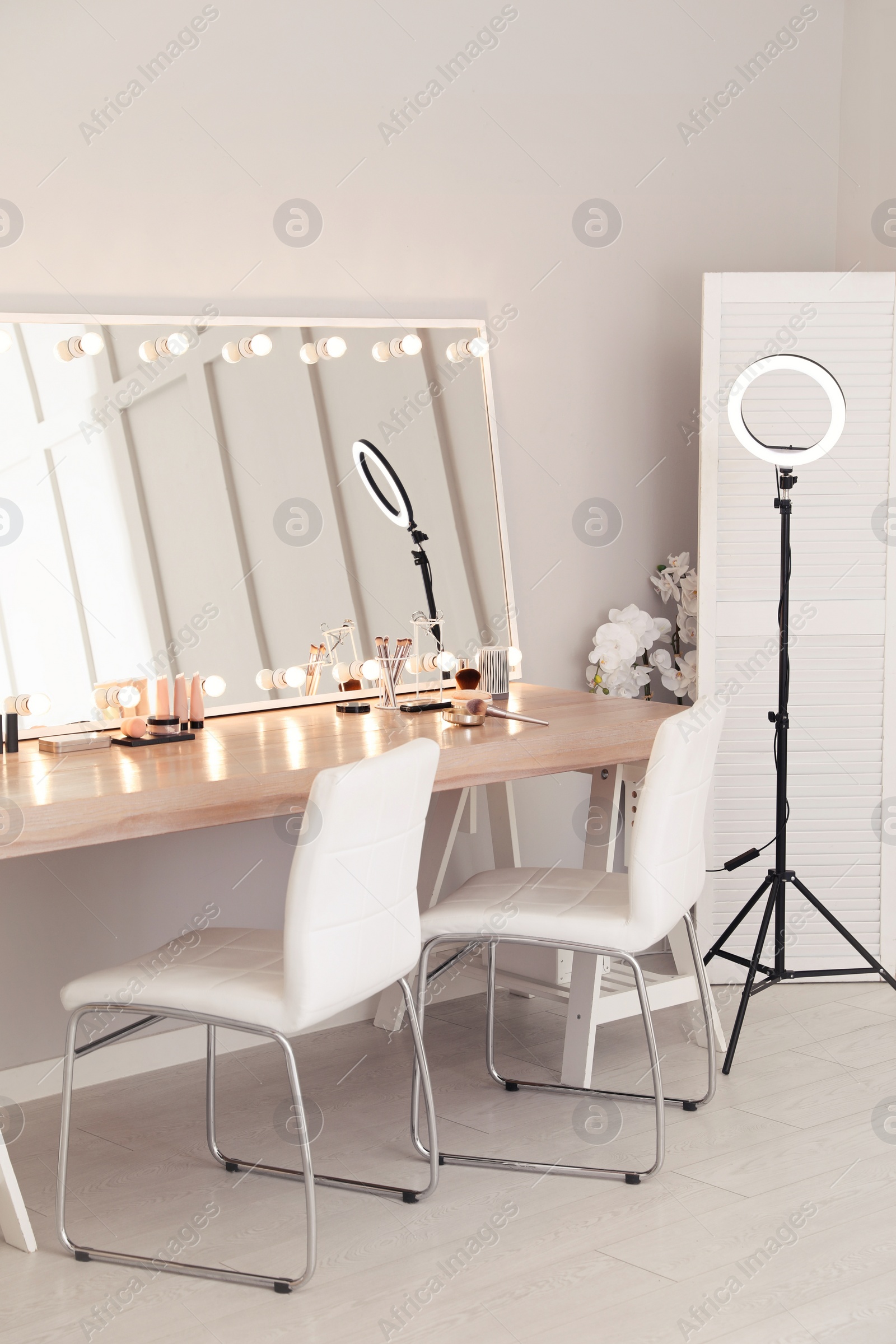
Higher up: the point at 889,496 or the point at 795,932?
the point at 889,496

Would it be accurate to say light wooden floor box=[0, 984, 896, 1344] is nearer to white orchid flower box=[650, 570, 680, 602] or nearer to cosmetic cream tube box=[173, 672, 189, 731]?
cosmetic cream tube box=[173, 672, 189, 731]

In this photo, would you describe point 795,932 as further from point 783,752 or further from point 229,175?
point 229,175

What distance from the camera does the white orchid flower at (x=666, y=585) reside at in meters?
3.71

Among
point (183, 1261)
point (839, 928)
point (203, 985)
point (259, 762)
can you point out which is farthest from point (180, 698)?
point (839, 928)

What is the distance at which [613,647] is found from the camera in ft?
11.7

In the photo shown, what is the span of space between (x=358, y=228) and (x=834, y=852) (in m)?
2.11

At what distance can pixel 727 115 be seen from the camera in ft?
12.4

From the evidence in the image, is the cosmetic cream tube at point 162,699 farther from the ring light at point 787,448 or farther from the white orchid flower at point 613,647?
the ring light at point 787,448

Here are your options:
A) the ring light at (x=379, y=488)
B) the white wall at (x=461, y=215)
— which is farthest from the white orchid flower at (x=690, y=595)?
the ring light at (x=379, y=488)

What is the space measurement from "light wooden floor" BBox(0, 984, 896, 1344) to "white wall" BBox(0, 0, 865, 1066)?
1.46 feet

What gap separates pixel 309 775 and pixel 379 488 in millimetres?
1093

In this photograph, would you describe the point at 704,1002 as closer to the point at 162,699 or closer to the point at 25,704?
the point at 162,699

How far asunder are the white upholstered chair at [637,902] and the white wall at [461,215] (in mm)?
803

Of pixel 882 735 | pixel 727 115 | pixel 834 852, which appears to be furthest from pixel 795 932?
pixel 727 115
